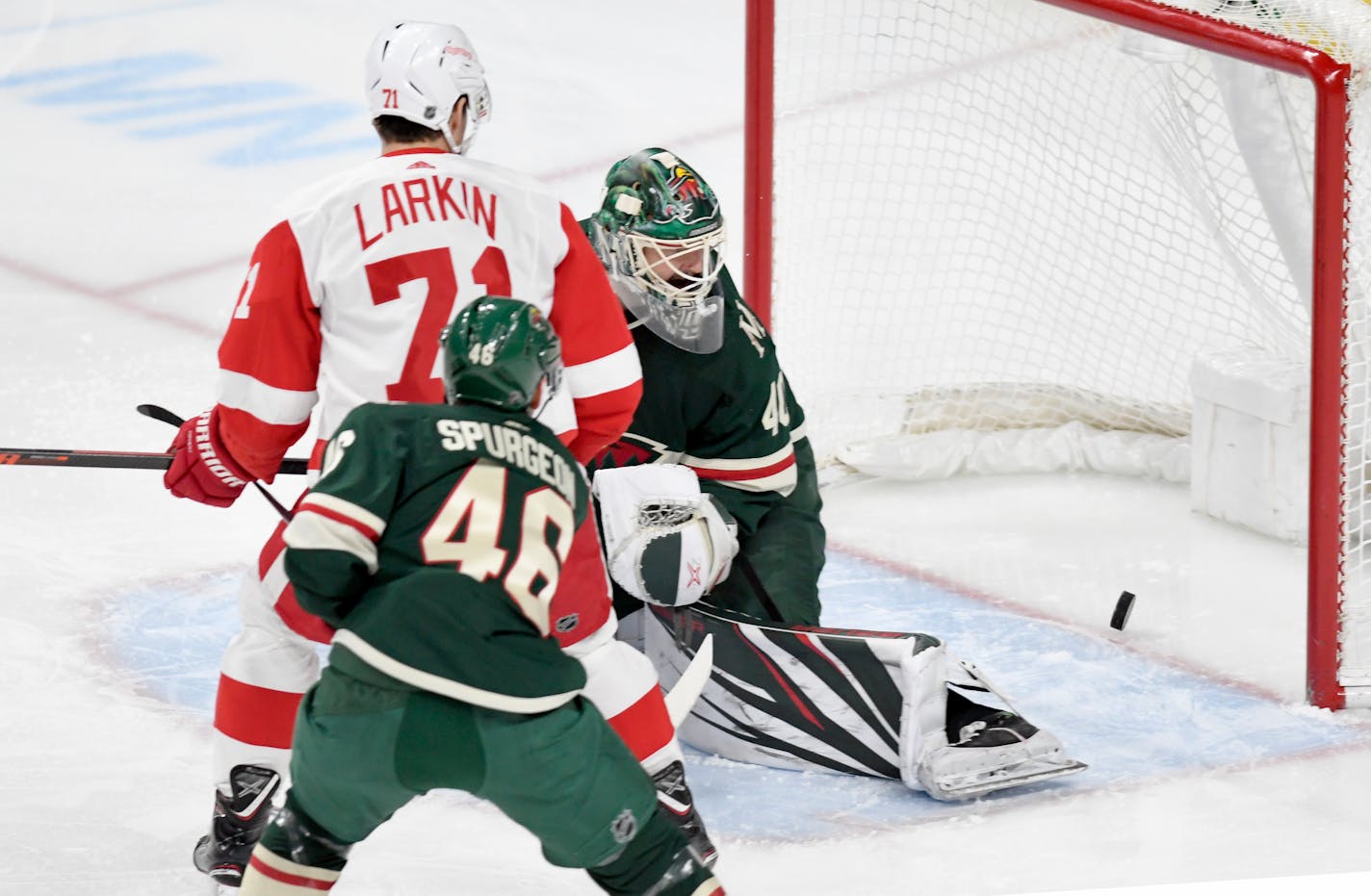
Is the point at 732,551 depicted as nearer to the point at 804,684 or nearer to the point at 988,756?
the point at 804,684

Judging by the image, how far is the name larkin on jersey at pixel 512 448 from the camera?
205 centimetres

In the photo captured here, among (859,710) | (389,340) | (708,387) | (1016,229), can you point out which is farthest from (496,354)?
(1016,229)

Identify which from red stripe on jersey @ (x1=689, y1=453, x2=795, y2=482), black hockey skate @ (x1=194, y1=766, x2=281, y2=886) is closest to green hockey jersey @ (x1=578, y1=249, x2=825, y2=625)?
red stripe on jersey @ (x1=689, y1=453, x2=795, y2=482)

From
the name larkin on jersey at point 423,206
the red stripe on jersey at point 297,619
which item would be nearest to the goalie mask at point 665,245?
the name larkin on jersey at point 423,206

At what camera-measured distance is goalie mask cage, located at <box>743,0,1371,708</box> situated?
4.11 metres

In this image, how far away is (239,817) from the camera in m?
2.56

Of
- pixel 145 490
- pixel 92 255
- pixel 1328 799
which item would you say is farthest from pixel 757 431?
pixel 92 255

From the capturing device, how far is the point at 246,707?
2.54 metres

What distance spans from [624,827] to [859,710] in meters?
0.93

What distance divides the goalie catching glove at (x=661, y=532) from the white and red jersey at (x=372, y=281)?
59cm

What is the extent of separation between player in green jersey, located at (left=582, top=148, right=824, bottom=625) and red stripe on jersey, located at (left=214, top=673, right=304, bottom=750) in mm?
696

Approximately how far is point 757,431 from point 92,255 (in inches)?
111

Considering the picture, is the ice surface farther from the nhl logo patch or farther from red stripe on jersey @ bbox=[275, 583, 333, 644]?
the nhl logo patch

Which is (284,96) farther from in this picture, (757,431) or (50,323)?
(757,431)
